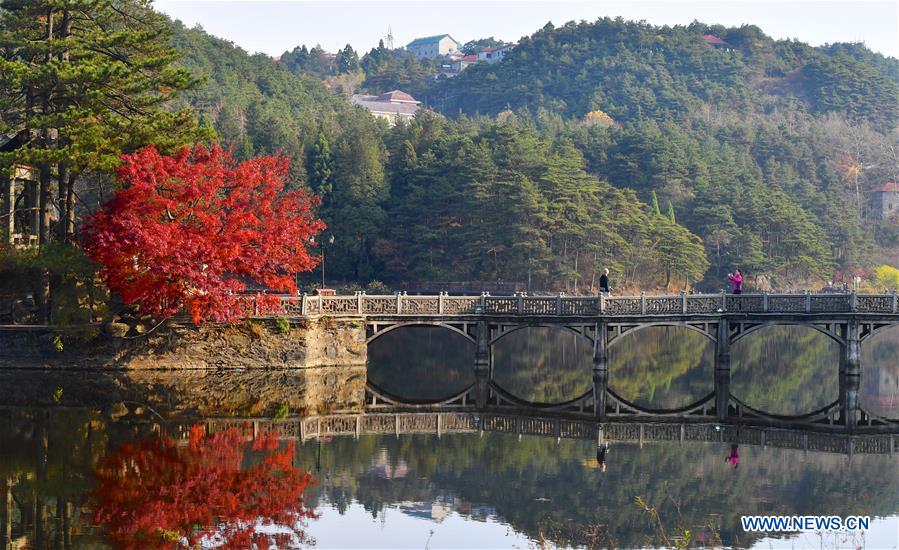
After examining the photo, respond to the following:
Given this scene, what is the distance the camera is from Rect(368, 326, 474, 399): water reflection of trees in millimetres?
42656

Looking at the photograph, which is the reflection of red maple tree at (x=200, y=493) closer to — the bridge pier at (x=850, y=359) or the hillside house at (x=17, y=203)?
the hillside house at (x=17, y=203)

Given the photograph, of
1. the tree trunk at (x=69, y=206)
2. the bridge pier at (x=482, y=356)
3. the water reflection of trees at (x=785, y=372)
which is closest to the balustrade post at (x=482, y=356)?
the bridge pier at (x=482, y=356)

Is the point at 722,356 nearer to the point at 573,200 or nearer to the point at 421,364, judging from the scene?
the point at 421,364

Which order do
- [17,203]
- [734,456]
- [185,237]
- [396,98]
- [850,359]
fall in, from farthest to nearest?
1. [396,98]
2. [17,203]
3. [850,359]
4. [185,237]
5. [734,456]

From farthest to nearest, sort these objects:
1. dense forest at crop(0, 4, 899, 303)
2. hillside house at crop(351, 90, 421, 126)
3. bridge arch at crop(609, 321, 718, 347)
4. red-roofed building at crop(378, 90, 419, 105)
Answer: red-roofed building at crop(378, 90, 419, 105) < hillside house at crop(351, 90, 421, 126) < dense forest at crop(0, 4, 899, 303) < bridge arch at crop(609, 321, 718, 347)

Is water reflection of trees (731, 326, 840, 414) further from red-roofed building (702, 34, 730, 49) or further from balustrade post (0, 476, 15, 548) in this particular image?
red-roofed building (702, 34, 730, 49)

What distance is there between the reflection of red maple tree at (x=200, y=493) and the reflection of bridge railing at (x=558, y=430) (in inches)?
83.2

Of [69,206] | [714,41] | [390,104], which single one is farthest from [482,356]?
[714,41]

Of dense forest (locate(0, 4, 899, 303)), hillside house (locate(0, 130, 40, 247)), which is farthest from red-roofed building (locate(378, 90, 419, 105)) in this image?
hillside house (locate(0, 130, 40, 247))

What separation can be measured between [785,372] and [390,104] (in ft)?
479

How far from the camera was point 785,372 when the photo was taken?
4972 cm

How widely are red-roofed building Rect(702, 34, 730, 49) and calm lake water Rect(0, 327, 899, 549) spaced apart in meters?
163

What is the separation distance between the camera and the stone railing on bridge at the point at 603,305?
138 feet

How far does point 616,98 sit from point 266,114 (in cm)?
8243
